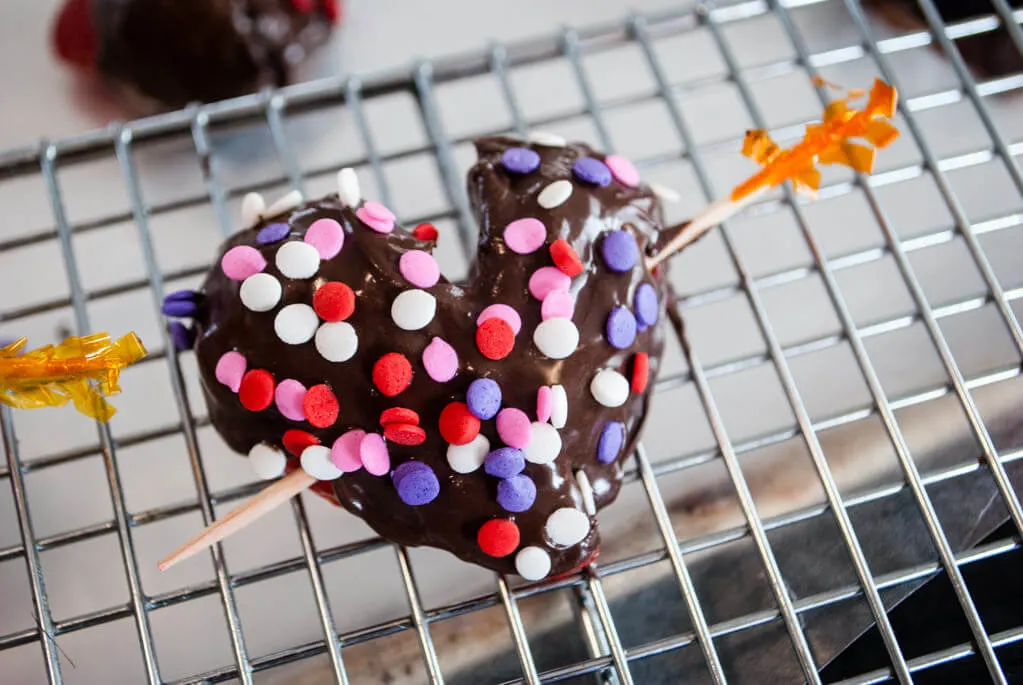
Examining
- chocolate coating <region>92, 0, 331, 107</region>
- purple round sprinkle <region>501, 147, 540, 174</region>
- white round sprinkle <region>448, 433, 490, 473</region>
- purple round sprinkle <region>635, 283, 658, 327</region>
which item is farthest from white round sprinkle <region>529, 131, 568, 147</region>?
chocolate coating <region>92, 0, 331, 107</region>

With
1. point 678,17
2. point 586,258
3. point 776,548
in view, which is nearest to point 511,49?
point 678,17

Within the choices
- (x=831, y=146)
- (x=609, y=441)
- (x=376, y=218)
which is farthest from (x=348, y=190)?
(x=831, y=146)

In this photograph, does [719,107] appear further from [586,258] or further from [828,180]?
[586,258]

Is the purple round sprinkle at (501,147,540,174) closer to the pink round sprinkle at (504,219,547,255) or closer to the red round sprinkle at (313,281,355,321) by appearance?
the pink round sprinkle at (504,219,547,255)

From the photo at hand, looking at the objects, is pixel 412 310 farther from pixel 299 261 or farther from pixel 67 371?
pixel 67 371

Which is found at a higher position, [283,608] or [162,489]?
[162,489]
